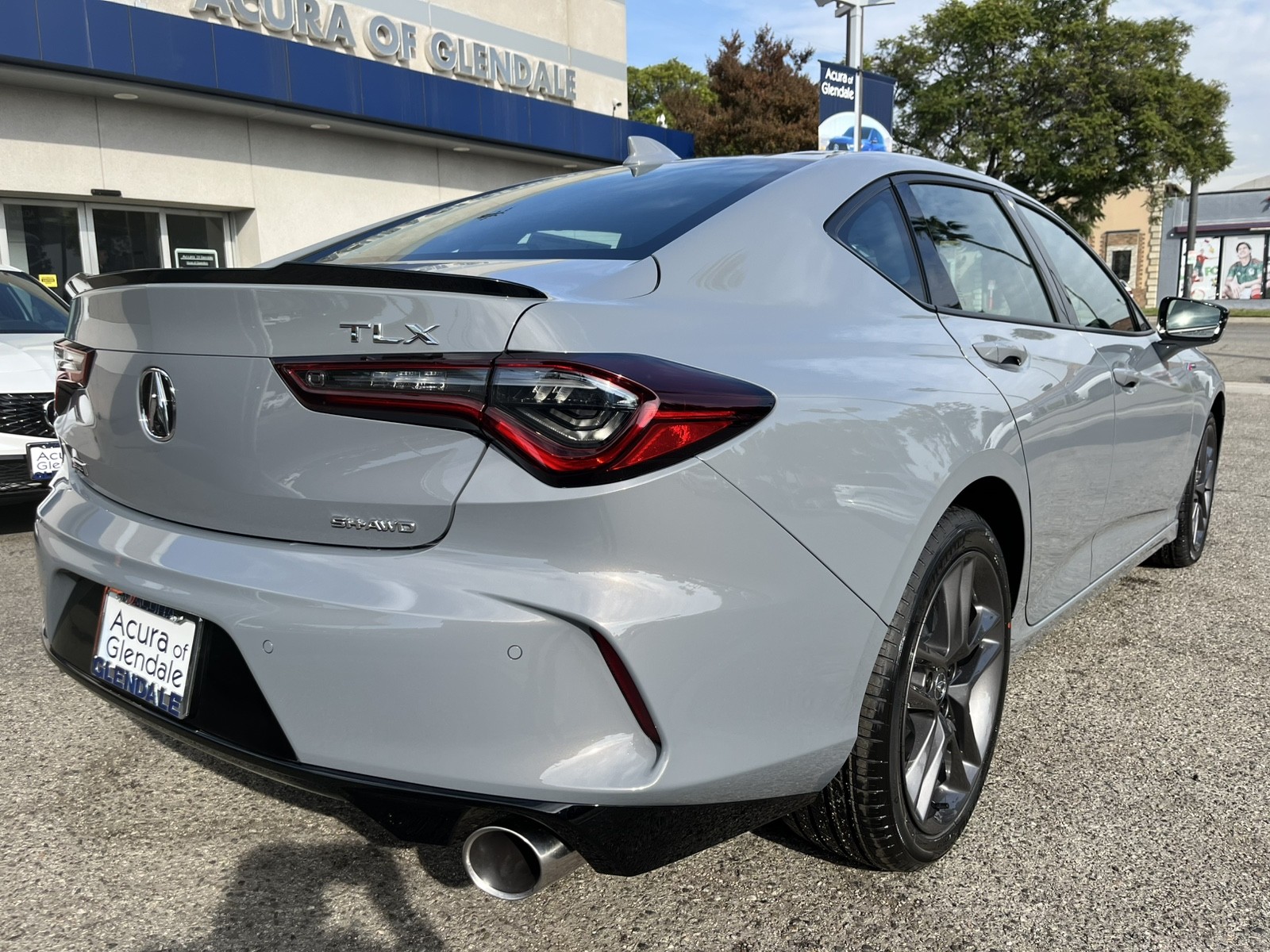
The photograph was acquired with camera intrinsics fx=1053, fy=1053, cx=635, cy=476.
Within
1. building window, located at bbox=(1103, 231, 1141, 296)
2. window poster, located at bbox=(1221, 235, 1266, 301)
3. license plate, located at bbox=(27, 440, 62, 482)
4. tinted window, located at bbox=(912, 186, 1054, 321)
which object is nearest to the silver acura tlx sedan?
tinted window, located at bbox=(912, 186, 1054, 321)

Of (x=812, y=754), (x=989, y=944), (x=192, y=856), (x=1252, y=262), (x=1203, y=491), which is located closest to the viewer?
(x=812, y=754)

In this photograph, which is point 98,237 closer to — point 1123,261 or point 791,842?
point 791,842

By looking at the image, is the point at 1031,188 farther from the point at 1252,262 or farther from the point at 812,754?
the point at 812,754

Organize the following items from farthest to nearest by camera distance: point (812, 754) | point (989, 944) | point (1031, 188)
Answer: point (1031, 188), point (989, 944), point (812, 754)

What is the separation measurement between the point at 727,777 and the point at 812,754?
202mm

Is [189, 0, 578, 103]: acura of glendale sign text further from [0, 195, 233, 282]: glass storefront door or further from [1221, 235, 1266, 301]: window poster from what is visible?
[1221, 235, 1266, 301]: window poster

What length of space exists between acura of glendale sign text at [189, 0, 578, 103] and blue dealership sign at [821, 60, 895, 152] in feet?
18.7

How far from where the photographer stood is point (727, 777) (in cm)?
162

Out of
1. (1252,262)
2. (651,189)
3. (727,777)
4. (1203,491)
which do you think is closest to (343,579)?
(727,777)

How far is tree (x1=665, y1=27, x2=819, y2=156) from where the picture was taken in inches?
1347

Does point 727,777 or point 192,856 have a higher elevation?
point 727,777

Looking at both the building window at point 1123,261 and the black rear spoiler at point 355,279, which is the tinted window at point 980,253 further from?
the building window at point 1123,261

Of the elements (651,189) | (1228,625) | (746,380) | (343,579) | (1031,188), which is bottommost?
(1228,625)

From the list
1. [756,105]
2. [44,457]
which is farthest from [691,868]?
[756,105]
